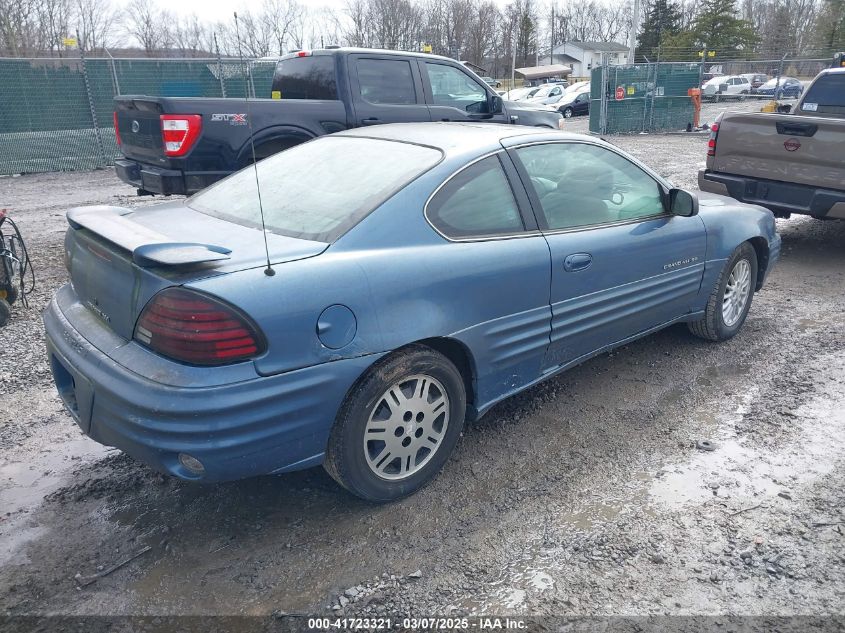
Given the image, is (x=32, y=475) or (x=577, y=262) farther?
(x=577, y=262)

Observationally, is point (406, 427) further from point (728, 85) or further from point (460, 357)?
point (728, 85)

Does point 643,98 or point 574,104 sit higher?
point 643,98

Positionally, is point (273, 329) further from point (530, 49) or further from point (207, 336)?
point (530, 49)

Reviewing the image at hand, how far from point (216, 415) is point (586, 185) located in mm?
2382

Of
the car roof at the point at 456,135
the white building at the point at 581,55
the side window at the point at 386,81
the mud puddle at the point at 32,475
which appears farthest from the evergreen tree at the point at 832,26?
the mud puddle at the point at 32,475

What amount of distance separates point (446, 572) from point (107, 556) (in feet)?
4.38

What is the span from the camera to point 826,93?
8.29m

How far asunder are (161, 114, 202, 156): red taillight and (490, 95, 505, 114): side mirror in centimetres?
384

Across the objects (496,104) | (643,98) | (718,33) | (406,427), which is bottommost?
(406,427)

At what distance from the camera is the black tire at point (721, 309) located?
4.46 m

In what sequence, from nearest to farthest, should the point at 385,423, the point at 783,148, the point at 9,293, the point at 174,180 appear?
the point at 385,423 < the point at 9,293 < the point at 174,180 < the point at 783,148

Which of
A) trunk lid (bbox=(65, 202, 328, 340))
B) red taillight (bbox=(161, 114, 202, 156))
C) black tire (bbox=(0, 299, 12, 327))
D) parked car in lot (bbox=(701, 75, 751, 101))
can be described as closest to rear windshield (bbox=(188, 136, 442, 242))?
trunk lid (bbox=(65, 202, 328, 340))

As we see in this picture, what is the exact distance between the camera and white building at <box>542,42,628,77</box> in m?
84.3

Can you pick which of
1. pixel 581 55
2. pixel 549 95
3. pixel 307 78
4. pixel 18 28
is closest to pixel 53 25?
pixel 18 28
